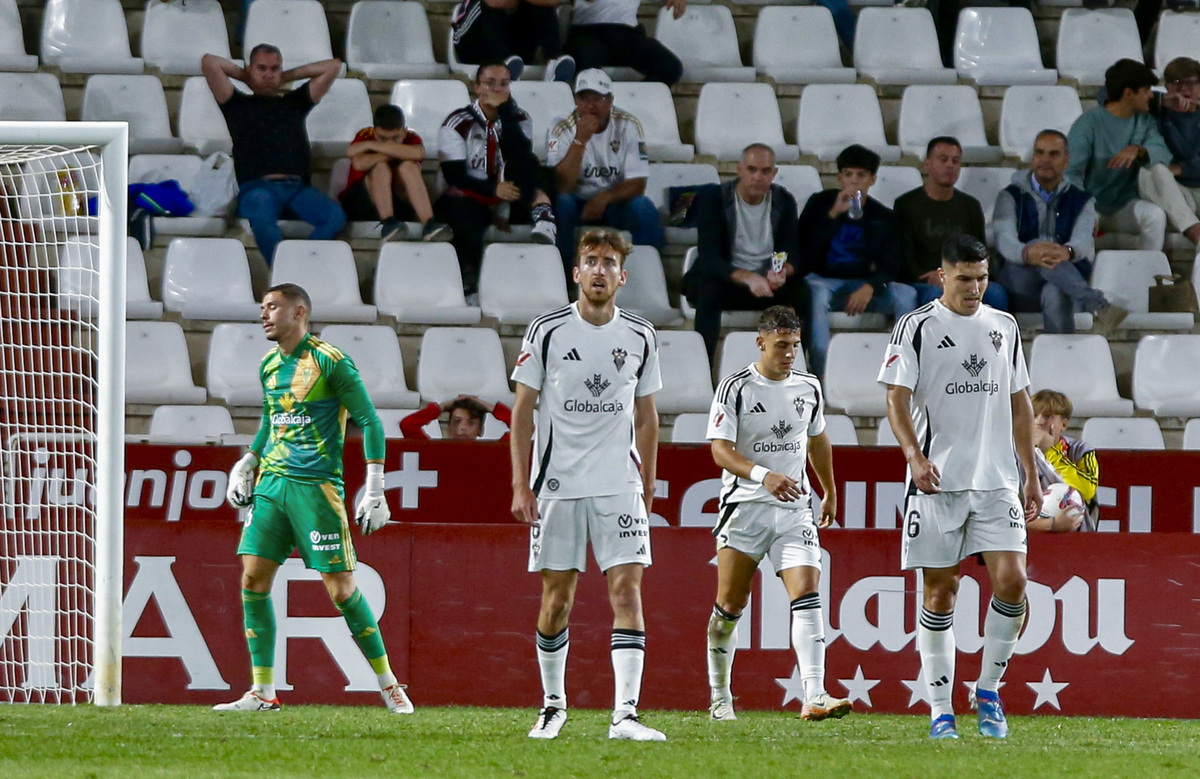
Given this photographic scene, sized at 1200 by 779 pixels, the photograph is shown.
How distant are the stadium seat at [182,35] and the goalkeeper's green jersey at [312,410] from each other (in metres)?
5.87

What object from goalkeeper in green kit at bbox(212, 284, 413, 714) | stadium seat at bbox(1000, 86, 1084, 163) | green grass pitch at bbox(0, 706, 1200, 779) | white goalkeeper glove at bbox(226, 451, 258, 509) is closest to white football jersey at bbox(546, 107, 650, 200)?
stadium seat at bbox(1000, 86, 1084, 163)

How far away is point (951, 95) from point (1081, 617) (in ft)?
18.4

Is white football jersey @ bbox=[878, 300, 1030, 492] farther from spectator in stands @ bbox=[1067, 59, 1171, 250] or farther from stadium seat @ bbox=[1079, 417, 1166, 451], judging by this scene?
spectator in stands @ bbox=[1067, 59, 1171, 250]

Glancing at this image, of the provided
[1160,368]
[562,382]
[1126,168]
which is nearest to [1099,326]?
[1160,368]

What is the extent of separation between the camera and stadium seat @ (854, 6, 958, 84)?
13.2 meters

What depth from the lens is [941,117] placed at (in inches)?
501

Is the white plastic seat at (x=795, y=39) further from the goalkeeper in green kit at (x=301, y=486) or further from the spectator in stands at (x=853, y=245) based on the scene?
the goalkeeper in green kit at (x=301, y=486)

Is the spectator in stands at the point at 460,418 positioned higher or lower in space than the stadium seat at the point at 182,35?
lower

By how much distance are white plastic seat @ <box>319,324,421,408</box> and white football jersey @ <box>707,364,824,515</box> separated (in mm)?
3505

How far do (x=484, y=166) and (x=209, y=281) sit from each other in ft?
6.54

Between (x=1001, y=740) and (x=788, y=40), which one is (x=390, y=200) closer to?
(x=788, y=40)

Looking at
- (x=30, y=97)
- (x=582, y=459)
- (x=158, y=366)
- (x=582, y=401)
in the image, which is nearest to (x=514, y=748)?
(x=582, y=459)

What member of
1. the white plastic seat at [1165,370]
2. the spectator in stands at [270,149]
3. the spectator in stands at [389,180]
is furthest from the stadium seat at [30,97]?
the white plastic seat at [1165,370]

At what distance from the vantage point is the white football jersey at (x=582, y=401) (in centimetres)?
602
